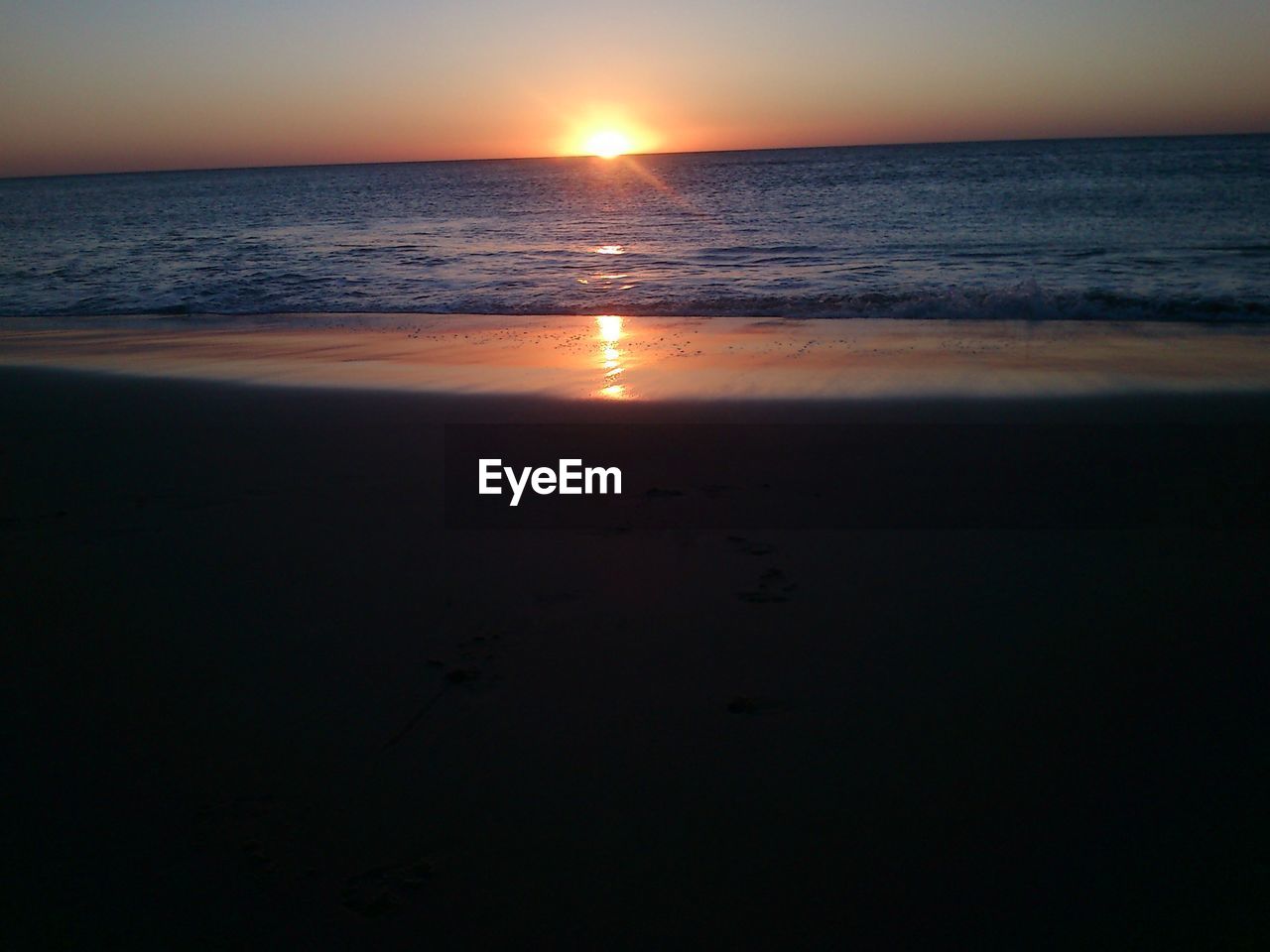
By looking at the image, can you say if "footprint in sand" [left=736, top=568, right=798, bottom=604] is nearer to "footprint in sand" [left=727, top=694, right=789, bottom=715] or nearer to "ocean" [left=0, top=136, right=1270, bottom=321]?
"footprint in sand" [left=727, top=694, right=789, bottom=715]

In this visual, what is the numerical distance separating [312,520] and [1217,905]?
185 inches

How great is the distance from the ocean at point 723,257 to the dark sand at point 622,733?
10.3m

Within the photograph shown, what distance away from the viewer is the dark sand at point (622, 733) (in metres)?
2.56

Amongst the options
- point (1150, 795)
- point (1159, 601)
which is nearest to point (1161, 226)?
point (1159, 601)

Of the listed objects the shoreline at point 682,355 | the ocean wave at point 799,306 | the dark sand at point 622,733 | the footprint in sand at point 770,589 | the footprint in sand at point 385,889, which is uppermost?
the ocean wave at point 799,306

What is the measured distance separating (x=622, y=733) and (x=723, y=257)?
2118 centimetres

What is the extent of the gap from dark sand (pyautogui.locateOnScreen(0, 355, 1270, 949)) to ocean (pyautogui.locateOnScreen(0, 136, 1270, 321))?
10.3 m

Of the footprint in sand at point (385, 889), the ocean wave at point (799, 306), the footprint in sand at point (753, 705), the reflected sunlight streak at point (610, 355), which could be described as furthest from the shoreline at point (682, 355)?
the footprint in sand at point (385, 889)

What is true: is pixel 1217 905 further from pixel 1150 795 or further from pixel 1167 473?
pixel 1167 473

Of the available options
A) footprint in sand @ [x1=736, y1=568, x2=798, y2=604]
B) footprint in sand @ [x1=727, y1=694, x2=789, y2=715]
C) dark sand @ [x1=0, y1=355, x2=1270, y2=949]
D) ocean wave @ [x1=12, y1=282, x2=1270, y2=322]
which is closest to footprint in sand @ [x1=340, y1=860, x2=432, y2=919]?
dark sand @ [x1=0, y1=355, x2=1270, y2=949]

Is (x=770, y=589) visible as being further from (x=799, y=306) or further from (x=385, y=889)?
(x=799, y=306)

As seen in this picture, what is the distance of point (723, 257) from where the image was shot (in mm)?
23312

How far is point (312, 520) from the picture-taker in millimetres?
5414

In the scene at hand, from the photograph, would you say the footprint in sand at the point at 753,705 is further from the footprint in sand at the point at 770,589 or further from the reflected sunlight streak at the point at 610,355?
the reflected sunlight streak at the point at 610,355
